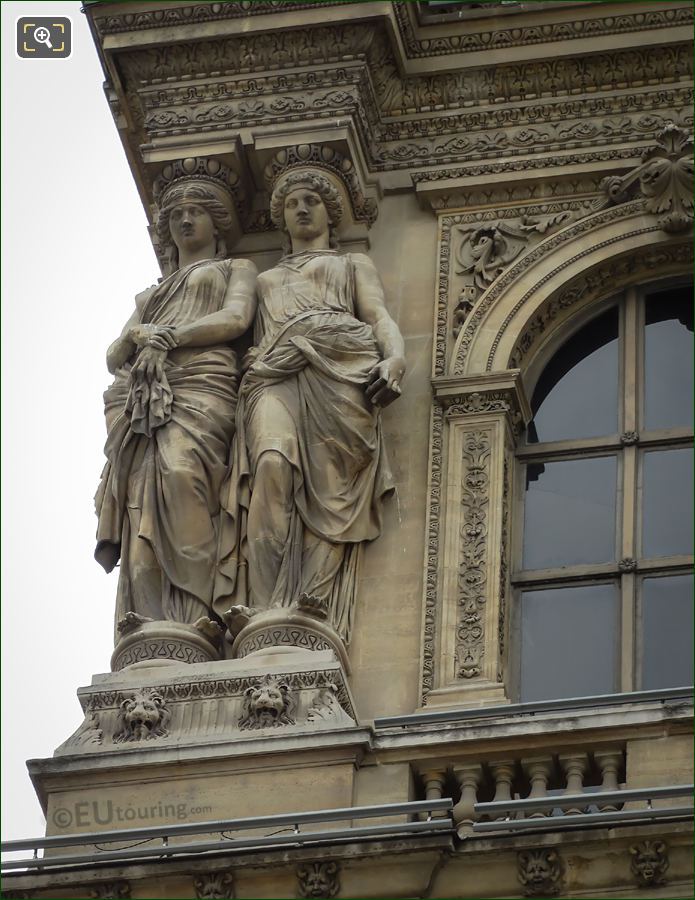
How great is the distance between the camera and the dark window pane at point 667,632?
18.6 meters

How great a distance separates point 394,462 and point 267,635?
1.83 meters

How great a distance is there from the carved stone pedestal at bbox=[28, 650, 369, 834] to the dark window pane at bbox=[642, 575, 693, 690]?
1.89m

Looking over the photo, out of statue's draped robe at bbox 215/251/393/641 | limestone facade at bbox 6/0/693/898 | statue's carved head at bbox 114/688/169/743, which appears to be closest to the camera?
limestone facade at bbox 6/0/693/898

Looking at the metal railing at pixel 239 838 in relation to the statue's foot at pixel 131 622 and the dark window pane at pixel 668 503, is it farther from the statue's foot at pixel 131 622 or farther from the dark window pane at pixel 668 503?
the dark window pane at pixel 668 503

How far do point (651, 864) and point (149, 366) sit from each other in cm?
499

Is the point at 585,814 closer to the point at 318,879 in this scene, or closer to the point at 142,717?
the point at 318,879

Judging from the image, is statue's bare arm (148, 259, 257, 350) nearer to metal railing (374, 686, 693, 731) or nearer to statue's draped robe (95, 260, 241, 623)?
statue's draped robe (95, 260, 241, 623)

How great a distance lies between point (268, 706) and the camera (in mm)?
17797

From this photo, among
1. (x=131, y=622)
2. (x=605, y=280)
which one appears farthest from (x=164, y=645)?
(x=605, y=280)

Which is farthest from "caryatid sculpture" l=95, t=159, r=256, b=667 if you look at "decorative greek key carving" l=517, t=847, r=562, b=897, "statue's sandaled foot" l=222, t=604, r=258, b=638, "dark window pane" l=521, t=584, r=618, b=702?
"decorative greek key carving" l=517, t=847, r=562, b=897

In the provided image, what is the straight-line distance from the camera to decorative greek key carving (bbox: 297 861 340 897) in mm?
16609

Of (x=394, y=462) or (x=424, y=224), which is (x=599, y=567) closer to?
(x=394, y=462)

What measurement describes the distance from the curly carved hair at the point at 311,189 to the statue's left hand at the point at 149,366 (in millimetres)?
1595

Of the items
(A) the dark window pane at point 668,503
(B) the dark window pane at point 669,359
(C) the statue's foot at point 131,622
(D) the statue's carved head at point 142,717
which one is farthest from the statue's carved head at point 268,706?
(B) the dark window pane at point 669,359
